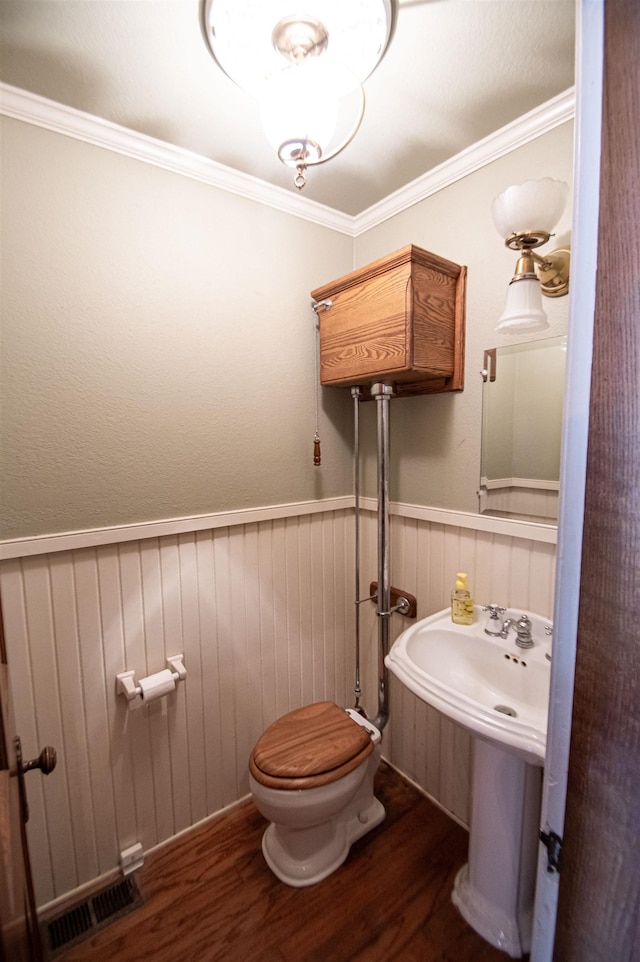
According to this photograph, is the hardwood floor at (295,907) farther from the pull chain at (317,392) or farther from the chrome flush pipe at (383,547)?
the pull chain at (317,392)

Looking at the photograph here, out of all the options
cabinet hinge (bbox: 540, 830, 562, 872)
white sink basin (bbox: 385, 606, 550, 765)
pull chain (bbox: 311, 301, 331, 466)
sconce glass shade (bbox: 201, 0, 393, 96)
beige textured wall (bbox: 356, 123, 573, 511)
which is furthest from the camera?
pull chain (bbox: 311, 301, 331, 466)

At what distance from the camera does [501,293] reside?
134 centimetres

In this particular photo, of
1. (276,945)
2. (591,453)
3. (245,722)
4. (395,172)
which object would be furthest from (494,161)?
(276,945)

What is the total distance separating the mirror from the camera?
124 cm

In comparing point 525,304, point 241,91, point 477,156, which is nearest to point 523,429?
point 525,304

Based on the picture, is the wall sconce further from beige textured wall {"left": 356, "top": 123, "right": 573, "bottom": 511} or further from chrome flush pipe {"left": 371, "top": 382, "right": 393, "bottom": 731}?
chrome flush pipe {"left": 371, "top": 382, "right": 393, "bottom": 731}

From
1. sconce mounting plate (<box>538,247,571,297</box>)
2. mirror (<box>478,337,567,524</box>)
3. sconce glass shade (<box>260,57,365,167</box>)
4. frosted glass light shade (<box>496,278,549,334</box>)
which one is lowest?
mirror (<box>478,337,567,524</box>)

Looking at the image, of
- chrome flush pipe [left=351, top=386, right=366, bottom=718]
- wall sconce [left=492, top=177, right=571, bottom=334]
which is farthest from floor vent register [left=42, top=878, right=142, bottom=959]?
wall sconce [left=492, top=177, right=571, bottom=334]

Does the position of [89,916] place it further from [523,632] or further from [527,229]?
[527,229]

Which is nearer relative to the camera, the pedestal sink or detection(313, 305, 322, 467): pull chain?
A: the pedestal sink

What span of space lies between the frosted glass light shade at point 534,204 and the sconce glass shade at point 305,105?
438 millimetres

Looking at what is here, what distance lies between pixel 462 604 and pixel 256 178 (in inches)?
68.0

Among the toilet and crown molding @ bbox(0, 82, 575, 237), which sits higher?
crown molding @ bbox(0, 82, 575, 237)

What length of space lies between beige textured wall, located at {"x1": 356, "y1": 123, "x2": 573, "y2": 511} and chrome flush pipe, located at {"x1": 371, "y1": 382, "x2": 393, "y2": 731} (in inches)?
5.6
